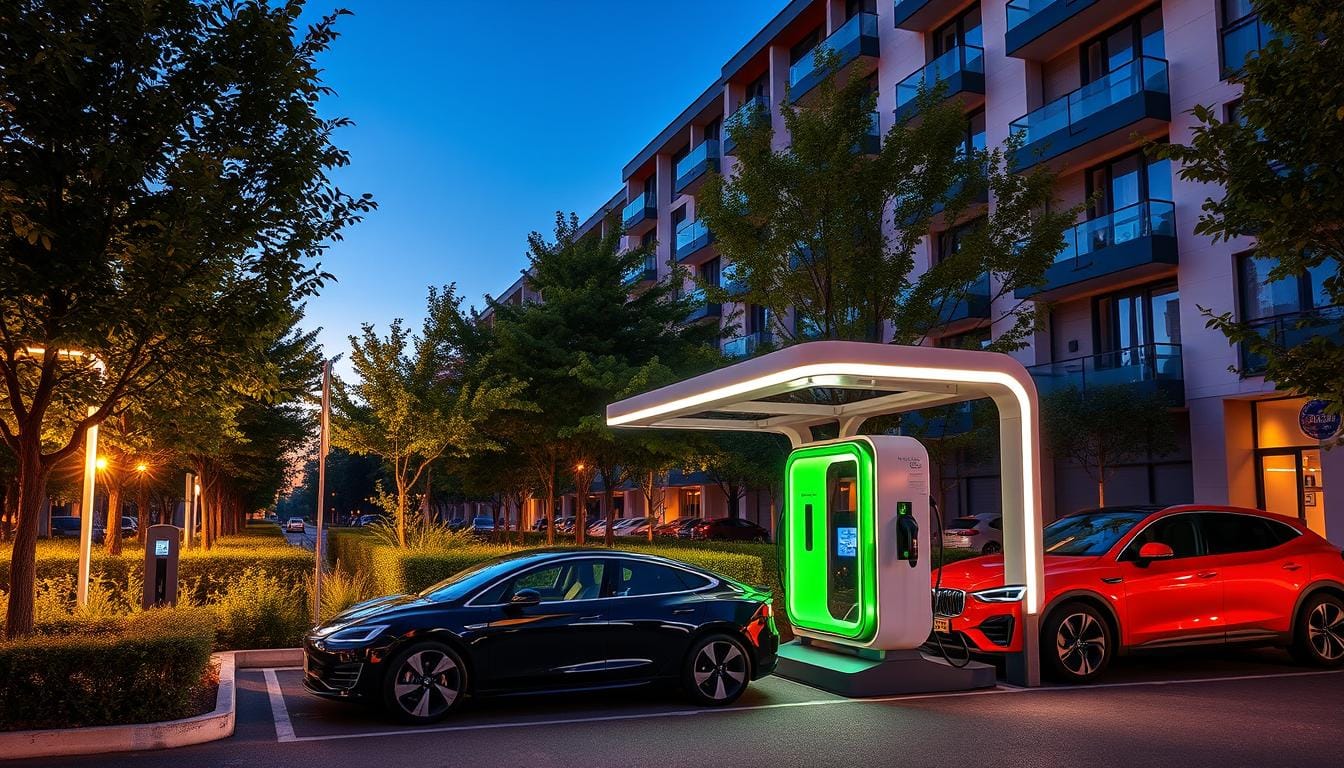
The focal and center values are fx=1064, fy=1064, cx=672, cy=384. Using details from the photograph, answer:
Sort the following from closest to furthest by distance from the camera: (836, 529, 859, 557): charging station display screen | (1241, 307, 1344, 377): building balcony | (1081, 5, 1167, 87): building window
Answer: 1. (836, 529, 859, 557): charging station display screen
2. (1241, 307, 1344, 377): building balcony
3. (1081, 5, 1167, 87): building window

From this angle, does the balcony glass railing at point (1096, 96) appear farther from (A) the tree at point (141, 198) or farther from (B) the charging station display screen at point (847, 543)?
(A) the tree at point (141, 198)

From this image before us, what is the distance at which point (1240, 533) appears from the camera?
11609 millimetres

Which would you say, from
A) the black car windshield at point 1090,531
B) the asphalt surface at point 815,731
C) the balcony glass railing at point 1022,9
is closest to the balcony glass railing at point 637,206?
the balcony glass railing at point 1022,9

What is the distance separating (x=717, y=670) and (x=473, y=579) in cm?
232

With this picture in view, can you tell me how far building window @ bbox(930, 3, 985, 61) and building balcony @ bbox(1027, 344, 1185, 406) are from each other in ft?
32.8

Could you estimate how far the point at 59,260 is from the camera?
8.86 m

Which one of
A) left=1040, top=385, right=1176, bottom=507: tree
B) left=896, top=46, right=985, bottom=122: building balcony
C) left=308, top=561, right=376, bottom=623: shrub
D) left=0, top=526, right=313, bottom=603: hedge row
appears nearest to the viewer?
left=308, top=561, right=376, bottom=623: shrub

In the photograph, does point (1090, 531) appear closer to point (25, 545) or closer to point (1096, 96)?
point (25, 545)

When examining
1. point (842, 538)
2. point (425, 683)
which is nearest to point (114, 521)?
point (425, 683)

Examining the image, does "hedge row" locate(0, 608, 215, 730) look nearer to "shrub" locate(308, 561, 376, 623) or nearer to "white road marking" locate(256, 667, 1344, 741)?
"white road marking" locate(256, 667, 1344, 741)

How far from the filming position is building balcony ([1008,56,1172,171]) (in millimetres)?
24062

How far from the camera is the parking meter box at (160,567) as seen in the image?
12.9 metres

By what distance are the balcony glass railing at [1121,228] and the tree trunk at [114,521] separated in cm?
2078

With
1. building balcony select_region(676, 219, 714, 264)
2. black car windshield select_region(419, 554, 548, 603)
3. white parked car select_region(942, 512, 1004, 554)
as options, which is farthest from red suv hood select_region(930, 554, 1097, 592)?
building balcony select_region(676, 219, 714, 264)
